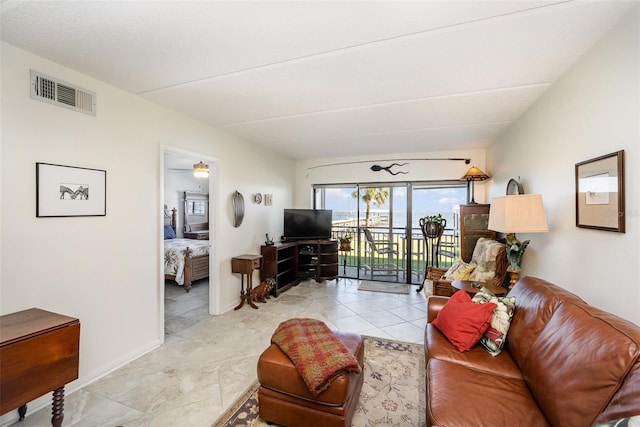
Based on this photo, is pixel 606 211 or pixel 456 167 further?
Result: pixel 456 167

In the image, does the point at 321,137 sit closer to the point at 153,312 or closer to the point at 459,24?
the point at 459,24

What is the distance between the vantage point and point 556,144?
7.44ft

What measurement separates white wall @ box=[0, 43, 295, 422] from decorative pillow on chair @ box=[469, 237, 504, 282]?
3.59 metres

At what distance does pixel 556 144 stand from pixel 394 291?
3174 millimetres

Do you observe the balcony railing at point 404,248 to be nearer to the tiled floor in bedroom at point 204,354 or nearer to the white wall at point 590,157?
the tiled floor in bedroom at point 204,354

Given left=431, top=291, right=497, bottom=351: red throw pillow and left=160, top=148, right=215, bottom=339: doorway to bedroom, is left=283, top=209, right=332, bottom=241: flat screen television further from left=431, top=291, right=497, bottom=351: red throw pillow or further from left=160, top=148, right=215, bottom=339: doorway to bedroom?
left=431, top=291, right=497, bottom=351: red throw pillow

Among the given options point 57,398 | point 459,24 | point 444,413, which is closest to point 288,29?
point 459,24

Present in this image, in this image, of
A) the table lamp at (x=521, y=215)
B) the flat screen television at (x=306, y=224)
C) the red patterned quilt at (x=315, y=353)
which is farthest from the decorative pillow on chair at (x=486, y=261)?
the flat screen television at (x=306, y=224)

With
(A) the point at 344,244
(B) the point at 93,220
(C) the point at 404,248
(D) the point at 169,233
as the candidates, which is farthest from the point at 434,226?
(D) the point at 169,233

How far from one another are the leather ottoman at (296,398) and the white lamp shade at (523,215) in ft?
5.70

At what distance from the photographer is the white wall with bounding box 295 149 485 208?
484 cm

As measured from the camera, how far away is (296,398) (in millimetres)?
1637

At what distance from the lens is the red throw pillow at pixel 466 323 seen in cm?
186

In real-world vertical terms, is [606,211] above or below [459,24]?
below
